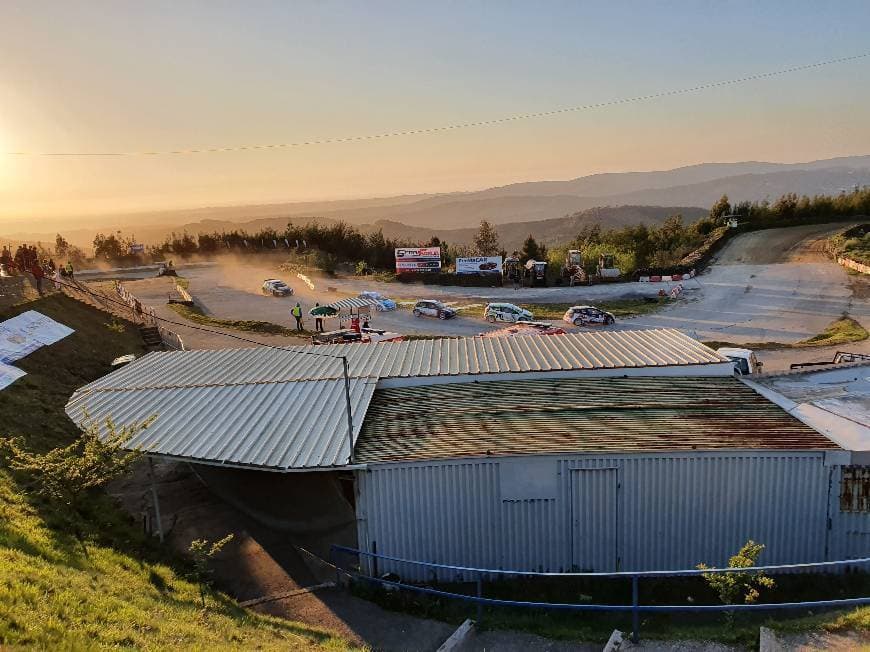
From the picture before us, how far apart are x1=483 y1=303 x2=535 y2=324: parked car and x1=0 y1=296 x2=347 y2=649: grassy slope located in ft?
91.1

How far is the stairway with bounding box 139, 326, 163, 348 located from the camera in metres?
30.2

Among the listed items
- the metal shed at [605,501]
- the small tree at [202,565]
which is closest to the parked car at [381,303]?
the metal shed at [605,501]

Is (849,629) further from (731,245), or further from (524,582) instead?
(731,245)

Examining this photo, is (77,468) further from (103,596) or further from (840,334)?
(840,334)

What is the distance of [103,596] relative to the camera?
8.43 meters

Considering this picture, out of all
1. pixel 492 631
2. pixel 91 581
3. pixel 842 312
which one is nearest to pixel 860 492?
pixel 492 631

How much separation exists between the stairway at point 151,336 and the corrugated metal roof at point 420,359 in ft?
34.6

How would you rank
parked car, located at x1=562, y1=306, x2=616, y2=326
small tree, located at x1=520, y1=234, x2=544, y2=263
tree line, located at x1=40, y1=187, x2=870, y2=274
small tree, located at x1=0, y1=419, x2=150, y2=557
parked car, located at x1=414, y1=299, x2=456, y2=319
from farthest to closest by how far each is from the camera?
small tree, located at x1=520, y1=234, x2=544, y2=263 < tree line, located at x1=40, y1=187, x2=870, y2=274 < parked car, located at x1=414, y1=299, x2=456, y2=319 < parked car, located at x1=562, y1=306, x2=616, y2=326 < small tree, located at x1=0, y1=419, x2=150, y2=557

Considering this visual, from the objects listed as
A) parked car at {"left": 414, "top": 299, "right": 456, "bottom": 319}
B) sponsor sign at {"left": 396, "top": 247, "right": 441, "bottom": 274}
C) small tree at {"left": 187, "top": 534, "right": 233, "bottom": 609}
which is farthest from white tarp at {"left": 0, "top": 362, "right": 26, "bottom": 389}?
sponsor sign at {"left": 396, "top": 247, "right": 441, "bottom": 274}

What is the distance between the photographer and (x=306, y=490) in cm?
1457

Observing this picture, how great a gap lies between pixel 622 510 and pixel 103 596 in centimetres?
898

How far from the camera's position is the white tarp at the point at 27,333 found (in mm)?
21144

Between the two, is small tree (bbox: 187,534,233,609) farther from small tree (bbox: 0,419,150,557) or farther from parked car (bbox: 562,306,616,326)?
parked car (bbox: 562,306,616,326)

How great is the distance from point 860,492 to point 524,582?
6.77m
